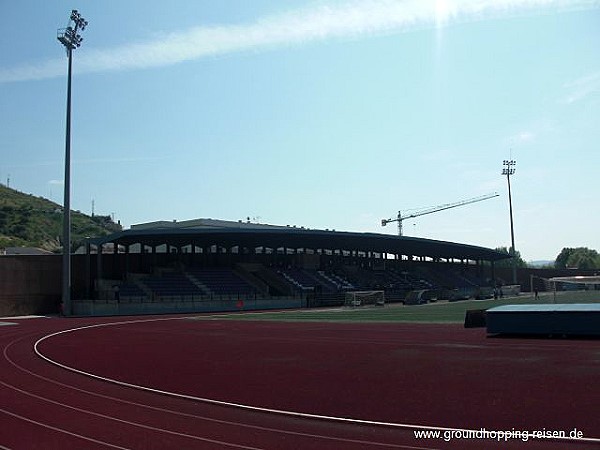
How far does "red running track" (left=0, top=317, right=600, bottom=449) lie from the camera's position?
31.7ft

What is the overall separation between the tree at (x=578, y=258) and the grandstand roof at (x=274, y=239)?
80.4 metres

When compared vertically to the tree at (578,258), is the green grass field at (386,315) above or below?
below

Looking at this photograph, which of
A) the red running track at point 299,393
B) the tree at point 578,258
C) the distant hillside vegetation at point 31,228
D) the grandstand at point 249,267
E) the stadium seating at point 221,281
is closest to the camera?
the red running track at point 299,393

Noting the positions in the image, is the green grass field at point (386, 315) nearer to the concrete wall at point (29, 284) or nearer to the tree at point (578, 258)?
the concrete wall at point (29, 284)

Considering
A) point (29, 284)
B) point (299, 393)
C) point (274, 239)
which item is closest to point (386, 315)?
point (274, 239)

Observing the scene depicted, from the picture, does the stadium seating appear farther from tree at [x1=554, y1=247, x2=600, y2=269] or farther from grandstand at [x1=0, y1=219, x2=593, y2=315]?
tree at [x1=554, y1=247, x2=600, y2=269]

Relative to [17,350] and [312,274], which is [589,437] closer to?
[17,350]

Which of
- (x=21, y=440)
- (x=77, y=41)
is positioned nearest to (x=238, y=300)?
(x=77, y=41)

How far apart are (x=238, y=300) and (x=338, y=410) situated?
44.8 meters

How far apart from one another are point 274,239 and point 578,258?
12613 cm

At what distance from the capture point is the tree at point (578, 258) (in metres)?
157

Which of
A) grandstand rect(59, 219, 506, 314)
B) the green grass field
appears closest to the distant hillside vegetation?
grandstand rect(59, 219, 506, 314)

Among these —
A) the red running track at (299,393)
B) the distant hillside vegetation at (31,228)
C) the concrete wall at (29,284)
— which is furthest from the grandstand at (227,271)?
the distant hillside vegetation at (31,228)

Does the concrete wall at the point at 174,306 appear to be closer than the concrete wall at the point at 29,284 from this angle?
Yes
